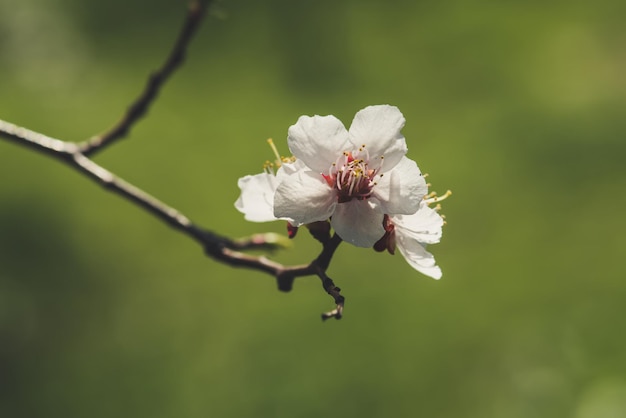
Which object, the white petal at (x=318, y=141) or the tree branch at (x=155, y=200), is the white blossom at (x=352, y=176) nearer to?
the white petal at (x=318, y=141)

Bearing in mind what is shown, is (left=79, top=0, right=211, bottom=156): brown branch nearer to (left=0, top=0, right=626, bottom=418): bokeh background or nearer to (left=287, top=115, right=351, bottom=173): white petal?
(left=0, top=0, right=626, bottom=418): bokeh background

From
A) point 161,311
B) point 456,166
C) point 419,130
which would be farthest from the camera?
point 419,130

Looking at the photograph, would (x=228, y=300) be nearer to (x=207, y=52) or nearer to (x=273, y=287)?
(x=273, y=287)

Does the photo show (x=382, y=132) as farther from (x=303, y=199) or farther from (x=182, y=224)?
(x=182, y=224)

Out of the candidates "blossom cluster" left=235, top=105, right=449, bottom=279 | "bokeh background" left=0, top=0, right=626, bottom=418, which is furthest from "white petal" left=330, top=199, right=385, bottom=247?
"bokeh background" left=0, top=0, right=626, bottom=418

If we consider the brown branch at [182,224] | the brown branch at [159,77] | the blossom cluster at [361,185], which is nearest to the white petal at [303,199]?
the blossom cluster at [361,185]

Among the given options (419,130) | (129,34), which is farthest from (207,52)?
(419,130)
